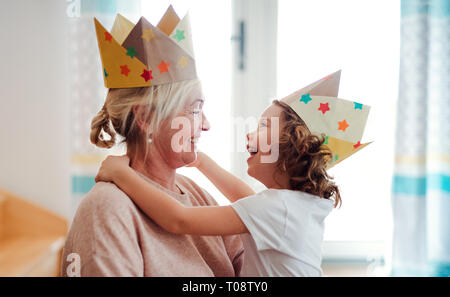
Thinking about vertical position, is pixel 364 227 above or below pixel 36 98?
below

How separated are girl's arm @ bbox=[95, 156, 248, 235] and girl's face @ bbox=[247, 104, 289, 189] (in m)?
0.22

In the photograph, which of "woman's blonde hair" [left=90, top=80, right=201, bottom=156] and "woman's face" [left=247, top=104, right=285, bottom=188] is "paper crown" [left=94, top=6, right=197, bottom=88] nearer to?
"woman's blonde hair" [left=90, top=80, right=201, bottom=156]

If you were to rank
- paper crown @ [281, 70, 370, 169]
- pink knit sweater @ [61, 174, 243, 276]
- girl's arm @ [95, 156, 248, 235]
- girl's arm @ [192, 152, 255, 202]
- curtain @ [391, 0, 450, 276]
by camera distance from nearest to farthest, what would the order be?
1. pink knit sweater @ [61, 174, 243, 276]
2. girl's arm @ [95, 156, 248, 235]
3. paper crown @ [281, 70, 370, 169]
4. girl's arm @ [192, 152, 255, 202]
5. curtain @ [391, 0, 450, 276]

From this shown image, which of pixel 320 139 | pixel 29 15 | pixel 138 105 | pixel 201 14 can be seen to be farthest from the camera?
pixel 201 14

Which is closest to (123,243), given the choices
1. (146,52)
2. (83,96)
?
(146,52)

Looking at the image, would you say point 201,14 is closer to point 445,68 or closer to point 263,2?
point 263,2

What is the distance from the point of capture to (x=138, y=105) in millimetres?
877

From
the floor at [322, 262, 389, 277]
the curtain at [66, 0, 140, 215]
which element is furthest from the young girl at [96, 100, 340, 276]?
the curtain at [66, 0, 140, 215]

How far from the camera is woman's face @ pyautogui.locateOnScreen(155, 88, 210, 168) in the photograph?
0.91 metres

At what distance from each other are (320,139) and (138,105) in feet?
1.55

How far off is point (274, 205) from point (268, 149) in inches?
7.6

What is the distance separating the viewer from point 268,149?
40.3 inches

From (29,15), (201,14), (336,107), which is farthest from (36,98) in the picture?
(336,107)

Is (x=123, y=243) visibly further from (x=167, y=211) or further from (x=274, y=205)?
(x=274, y=205)
